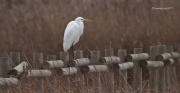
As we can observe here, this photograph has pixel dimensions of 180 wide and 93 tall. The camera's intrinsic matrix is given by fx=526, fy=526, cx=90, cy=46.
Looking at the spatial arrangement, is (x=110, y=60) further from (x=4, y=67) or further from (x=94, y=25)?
(x=94, y=25)

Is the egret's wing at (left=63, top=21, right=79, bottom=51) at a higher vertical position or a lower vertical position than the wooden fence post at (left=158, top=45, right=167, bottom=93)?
higher

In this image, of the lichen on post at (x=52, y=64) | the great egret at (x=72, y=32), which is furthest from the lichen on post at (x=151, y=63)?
the great egret at (x=72, y=32)

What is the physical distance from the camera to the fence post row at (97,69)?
15.0 ft

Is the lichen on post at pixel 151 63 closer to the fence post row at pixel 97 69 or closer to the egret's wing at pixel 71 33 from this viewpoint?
the fence post row at pixel 97 69

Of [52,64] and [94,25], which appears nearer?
[52,64]

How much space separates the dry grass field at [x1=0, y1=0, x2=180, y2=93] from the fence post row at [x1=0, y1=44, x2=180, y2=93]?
2.77ft

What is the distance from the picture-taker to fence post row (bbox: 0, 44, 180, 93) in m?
4.57

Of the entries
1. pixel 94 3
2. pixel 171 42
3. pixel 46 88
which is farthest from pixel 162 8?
pixel 46 88

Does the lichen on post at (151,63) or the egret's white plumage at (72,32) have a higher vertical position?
the egret's white plumage at (72,32)

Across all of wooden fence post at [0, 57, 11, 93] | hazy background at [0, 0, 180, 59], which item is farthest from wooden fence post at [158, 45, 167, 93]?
wooden fence post at [0, 57, 11, 93]

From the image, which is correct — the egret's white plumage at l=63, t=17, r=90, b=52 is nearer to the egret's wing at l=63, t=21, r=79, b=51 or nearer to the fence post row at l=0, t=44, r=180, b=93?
the egret's wing at l=63, t=21, r=79, b=51

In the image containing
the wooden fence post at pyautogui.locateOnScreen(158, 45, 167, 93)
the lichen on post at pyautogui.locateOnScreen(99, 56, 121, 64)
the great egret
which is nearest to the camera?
the lichen on post at pyautogui.locateOnScreen(99, 56, 121, 64)

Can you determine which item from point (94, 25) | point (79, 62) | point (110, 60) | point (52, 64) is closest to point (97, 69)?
point (79, 62)

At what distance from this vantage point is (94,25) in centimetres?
917
